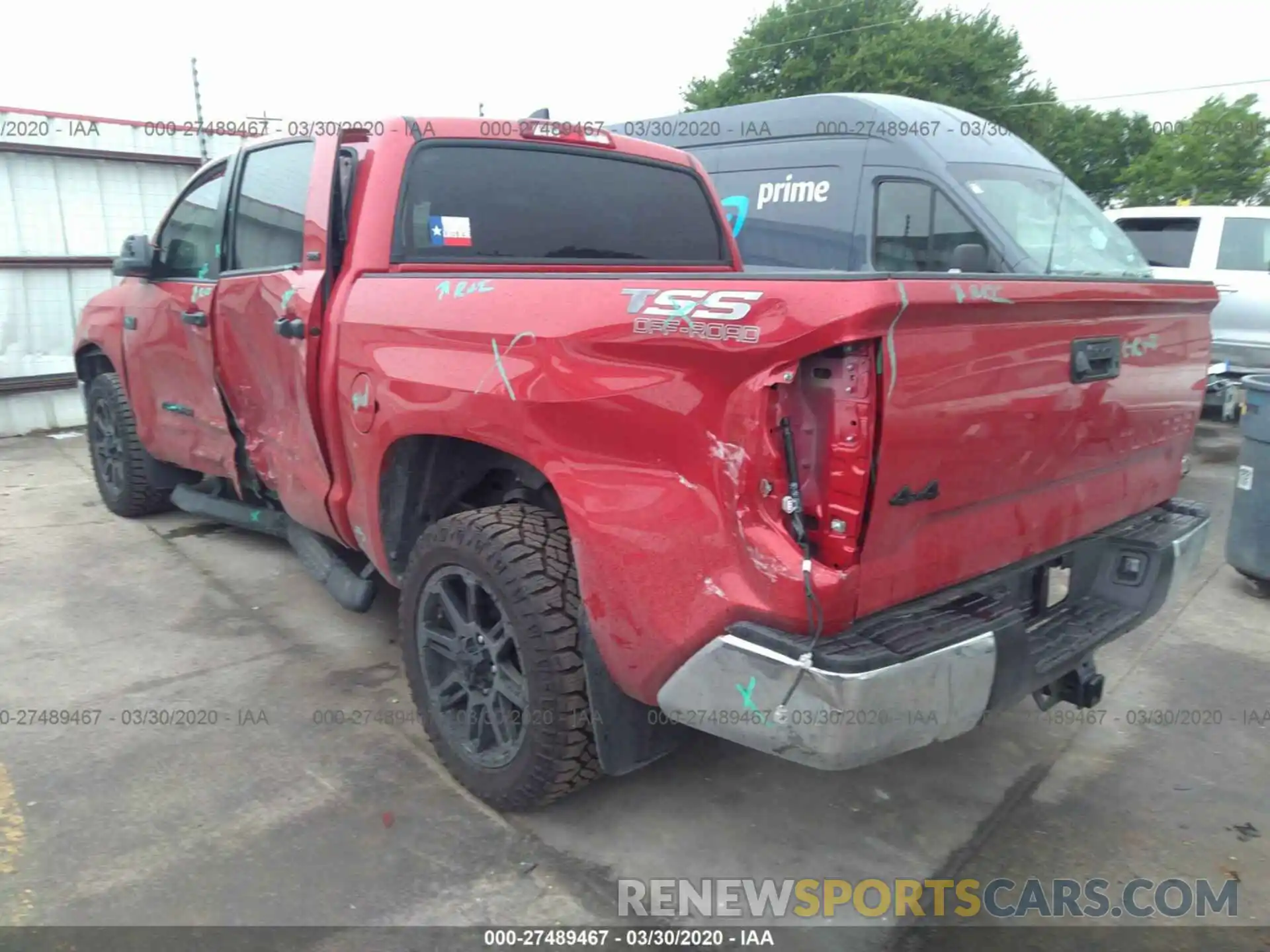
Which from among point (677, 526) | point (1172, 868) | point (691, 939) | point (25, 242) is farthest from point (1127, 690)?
point (25, 242)

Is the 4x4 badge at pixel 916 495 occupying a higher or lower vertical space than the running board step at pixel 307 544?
higher

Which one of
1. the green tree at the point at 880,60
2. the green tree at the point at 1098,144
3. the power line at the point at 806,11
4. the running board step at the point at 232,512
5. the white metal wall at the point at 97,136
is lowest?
the running board step at the point at 232,512

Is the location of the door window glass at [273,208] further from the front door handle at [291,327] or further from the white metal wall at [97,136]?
the white metal wall at [97,136]

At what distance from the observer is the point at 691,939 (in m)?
2.39

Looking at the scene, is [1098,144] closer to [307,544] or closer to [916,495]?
[307,544]

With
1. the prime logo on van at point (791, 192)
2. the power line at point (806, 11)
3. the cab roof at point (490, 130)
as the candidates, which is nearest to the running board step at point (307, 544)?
the cab roof at point (490, 130)

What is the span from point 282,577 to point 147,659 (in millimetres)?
1013

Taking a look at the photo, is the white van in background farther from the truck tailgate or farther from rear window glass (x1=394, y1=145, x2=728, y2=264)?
the truck tailgate

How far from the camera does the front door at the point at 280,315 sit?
3289 mm

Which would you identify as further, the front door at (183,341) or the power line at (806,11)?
the power line at (806,11)

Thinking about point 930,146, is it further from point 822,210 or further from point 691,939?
point 691,939

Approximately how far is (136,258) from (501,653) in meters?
3.03

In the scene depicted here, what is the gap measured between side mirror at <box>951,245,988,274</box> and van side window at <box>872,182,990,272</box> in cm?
36

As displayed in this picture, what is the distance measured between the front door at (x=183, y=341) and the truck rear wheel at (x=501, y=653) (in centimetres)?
179
